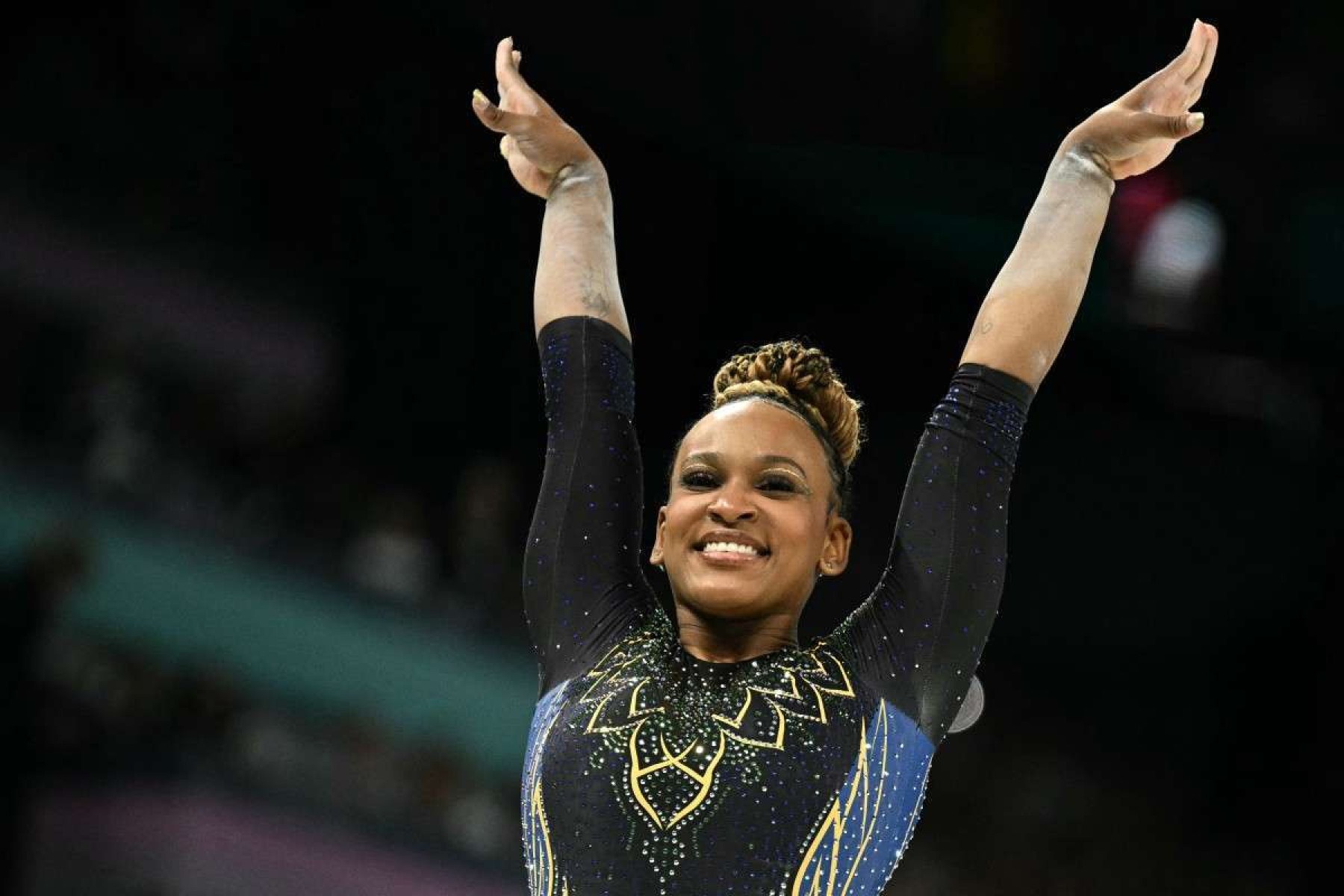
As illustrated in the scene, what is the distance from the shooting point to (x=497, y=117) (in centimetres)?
208

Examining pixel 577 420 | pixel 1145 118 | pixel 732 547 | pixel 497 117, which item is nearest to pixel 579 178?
pixel 497 117

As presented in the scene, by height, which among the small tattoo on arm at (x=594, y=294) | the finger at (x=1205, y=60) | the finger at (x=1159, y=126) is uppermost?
the finger at (x=1205, y=60)

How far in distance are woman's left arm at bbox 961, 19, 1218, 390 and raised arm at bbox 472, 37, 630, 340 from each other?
49cm

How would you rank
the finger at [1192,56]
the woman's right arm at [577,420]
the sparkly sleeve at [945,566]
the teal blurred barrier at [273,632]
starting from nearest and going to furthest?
the sparkly sleeve at [945,566] → the woman's right arm at [577,420] → the finger at [1192,56] → the teal blurred barrier at [273,632]

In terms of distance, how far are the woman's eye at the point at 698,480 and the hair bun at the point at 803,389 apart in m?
0.13

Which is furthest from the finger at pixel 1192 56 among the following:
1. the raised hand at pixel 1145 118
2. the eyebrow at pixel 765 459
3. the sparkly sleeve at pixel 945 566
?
the eyebrow at pixel 765 459

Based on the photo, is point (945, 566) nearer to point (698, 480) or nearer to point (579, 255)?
point (698, 480)

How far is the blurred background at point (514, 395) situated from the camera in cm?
418

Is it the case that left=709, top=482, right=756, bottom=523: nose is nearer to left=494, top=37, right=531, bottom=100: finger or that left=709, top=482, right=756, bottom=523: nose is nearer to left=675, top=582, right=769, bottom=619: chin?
left=675, top=582, right=769, bottom=619: chin

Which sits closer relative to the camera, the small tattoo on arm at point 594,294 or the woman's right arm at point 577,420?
the woman's right arm at point 577,420

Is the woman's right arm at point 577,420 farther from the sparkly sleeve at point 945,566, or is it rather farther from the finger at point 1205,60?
the finger at point 1205,60

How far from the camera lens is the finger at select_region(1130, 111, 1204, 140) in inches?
79.4

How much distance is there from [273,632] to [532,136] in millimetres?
2456

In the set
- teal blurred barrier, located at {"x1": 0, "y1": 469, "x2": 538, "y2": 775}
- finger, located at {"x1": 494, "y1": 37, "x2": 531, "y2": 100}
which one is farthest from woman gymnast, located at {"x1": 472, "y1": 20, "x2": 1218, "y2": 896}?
teal blurred barrier, located at {"x1": 0, "y1": 469, "x2": 538, "y2": 775}
